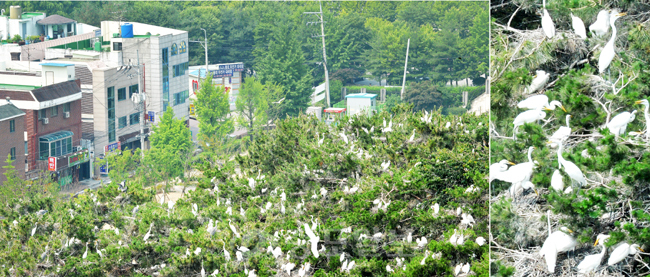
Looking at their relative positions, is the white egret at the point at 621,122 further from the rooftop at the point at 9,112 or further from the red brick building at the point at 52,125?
the red brick building at the point at 52,125

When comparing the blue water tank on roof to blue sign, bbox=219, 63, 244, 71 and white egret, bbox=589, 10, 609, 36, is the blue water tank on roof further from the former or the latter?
white egret, bbox=589, 10, 609, 36

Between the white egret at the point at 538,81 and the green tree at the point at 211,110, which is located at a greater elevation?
the white egret at the point at 538,81

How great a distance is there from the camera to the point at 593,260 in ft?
6.87

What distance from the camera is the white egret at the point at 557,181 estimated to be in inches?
85.5

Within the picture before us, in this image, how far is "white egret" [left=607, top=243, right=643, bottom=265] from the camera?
80.4 inches

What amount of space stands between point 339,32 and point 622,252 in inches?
2213

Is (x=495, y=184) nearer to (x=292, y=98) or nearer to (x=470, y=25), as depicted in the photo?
(x=292, y=98)

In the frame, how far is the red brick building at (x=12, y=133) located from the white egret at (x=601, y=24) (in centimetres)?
2572

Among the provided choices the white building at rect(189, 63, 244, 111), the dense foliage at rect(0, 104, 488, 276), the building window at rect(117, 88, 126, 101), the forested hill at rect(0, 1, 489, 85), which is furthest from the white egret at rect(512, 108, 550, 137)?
the forested hill at rect(0, 1, 489, 85)

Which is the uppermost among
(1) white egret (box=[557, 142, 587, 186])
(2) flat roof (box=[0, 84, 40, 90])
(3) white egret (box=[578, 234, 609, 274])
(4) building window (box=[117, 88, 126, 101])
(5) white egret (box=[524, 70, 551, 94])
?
(5) white egret (box=[524, 70, 551, 94])

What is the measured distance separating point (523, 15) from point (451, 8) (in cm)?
6084

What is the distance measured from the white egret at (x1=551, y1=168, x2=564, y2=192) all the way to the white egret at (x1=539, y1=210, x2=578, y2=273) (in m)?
0.12

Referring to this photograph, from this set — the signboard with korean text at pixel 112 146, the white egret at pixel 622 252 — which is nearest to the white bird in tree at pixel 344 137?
the white egret at pixel 622 252

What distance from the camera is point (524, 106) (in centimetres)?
230
